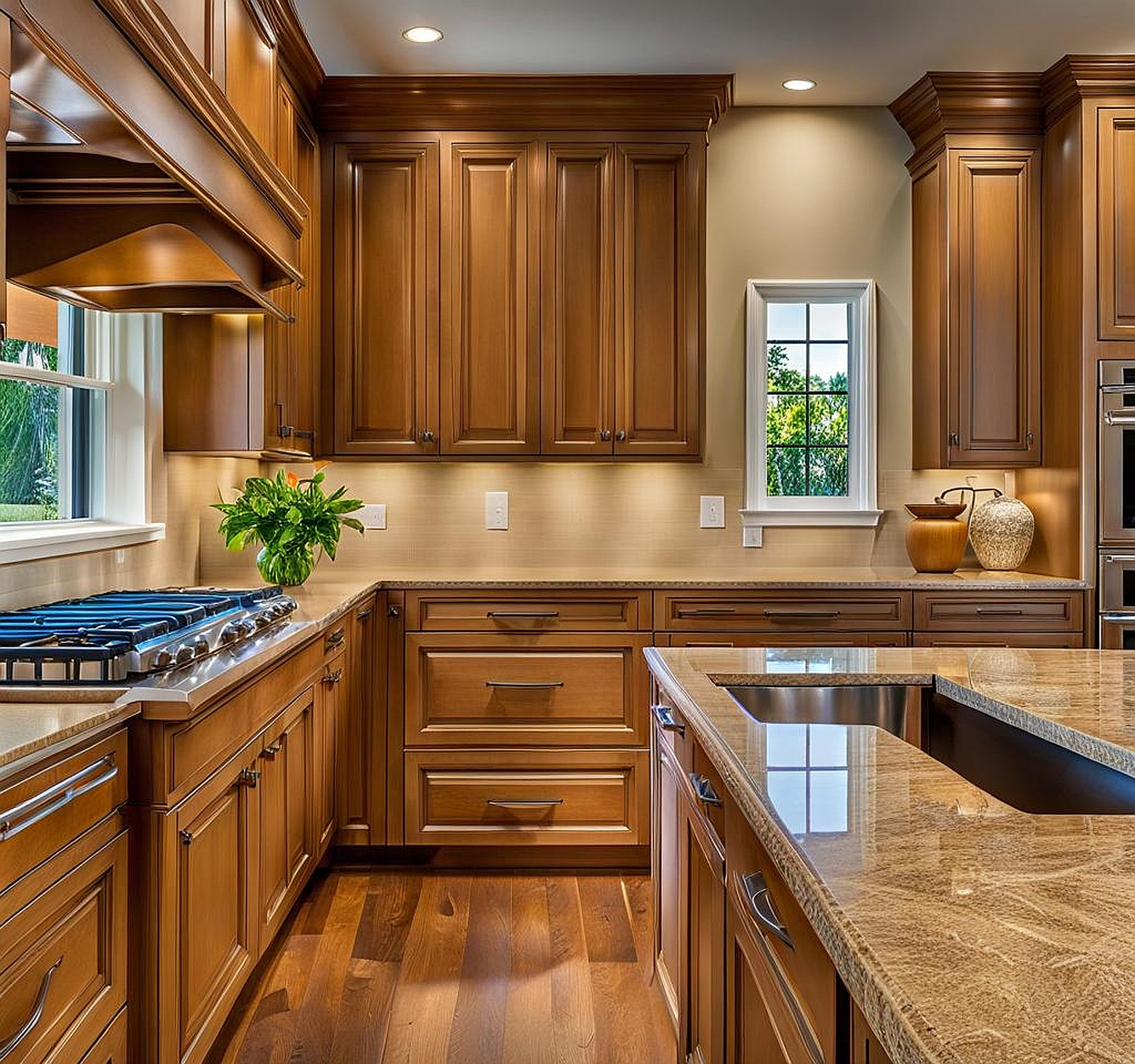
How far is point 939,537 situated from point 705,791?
8.81 feet

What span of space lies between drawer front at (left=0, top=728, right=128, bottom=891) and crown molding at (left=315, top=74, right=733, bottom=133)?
283 cm

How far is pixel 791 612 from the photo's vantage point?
3.65 metres

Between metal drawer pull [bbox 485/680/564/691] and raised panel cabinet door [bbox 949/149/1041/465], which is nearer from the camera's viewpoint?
metal drawer pull [bbox 485/680/564/691]

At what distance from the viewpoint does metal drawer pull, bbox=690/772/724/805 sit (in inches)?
62.9

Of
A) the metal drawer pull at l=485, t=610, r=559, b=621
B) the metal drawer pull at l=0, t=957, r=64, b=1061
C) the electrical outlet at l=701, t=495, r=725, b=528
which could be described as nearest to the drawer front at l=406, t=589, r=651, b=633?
the metal drawer pull at l=485, t=610, r=559, b=621

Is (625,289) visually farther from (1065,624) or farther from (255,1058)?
(255,1058)

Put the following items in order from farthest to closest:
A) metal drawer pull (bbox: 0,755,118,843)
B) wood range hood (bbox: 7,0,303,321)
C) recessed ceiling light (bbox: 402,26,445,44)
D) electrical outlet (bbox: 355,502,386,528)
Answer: electrical outlet (bbox: 355,502,386,528) < recessed ceiling light (bbox: 402,26,445,44) < wood range hood (bbox: 7,0,303,321) < metal drawer pull (bbox: 0,755,118,843)

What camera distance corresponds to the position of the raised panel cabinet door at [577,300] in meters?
3.89

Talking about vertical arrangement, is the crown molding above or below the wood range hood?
above

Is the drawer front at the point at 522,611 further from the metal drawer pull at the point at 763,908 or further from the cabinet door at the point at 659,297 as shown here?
the metal drawer pull at the point at 763,908

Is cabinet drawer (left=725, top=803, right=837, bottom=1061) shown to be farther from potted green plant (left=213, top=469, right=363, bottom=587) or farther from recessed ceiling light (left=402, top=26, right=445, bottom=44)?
recessed ceiling light (left=402, top=26, right=445, bottom=44)

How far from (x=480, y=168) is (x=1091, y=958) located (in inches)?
142

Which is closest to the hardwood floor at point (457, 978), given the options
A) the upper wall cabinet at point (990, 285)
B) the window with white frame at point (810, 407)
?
the window with white frame at point (810, 407)

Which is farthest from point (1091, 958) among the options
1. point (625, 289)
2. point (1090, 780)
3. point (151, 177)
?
point (625, 289)
